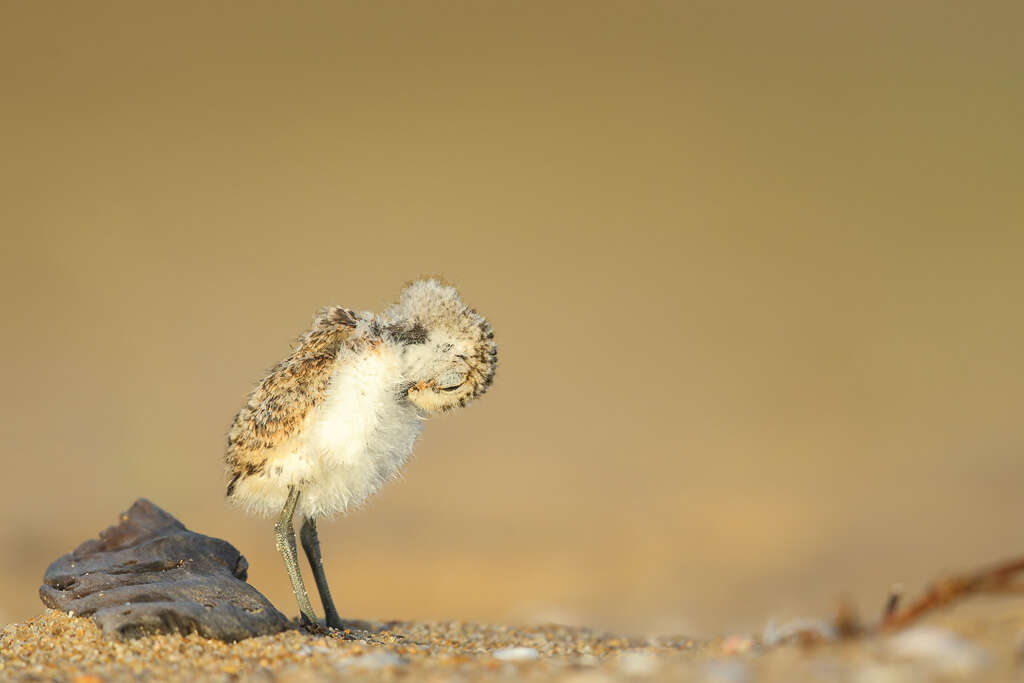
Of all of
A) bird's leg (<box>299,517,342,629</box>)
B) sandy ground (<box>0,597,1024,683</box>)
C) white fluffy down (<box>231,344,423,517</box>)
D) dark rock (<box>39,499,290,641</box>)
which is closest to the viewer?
sandy ground (<box>0,597,1024,683</box>)

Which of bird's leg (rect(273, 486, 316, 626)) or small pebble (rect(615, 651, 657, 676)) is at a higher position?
bird's leg (rect(273, 486, 316, 626))

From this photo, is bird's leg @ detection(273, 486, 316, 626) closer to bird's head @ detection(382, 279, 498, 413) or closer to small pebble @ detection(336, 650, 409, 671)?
bird's head @ detection(382, 279, 498, 413)

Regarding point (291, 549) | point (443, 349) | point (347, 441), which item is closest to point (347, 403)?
point (347, 441)

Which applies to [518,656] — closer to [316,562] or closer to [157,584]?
[316,562]

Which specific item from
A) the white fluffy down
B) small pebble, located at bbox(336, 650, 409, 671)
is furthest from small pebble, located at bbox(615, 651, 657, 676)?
the white fluffy down

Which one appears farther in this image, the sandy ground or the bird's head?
the bird's head

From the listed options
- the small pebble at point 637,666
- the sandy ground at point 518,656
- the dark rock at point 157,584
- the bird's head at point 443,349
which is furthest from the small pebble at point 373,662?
the bird's head at point 443,349

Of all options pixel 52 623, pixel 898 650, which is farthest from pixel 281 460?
pixel 898 650

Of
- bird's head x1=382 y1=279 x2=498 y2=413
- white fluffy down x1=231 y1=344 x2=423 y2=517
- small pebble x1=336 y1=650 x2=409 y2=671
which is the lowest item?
small pebble x1=336 y1=650 x2=409 y2=671
